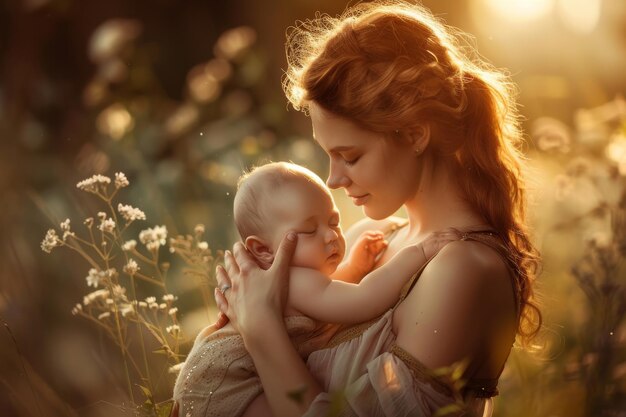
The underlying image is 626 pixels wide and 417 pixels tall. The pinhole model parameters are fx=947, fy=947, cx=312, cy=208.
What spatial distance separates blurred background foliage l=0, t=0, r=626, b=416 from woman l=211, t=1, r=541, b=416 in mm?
251

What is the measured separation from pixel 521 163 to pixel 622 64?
3.64 feet

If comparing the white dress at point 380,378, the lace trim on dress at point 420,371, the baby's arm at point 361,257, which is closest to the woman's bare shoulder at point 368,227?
the baby's arm at point 361,257

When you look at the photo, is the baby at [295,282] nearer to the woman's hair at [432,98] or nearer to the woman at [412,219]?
the woman at [412,219]

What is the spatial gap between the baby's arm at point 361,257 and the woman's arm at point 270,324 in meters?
0.23

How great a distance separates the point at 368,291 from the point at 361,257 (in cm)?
35

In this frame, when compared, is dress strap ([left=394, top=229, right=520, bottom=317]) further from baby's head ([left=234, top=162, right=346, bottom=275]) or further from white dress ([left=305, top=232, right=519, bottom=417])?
baby's head ([left=234, top=162, right=346, bottom=275])

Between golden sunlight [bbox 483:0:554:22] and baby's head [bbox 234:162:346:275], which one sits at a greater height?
golden sunlight [bbox 483:0:554:22]

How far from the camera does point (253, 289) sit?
8.52 feet

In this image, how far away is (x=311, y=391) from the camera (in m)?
2.45

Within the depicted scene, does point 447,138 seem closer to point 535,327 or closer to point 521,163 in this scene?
point 521,163

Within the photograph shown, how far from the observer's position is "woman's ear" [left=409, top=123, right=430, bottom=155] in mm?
2625

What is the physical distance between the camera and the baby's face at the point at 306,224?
2.64m

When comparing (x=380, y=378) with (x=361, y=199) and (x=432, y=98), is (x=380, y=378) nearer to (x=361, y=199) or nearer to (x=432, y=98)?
(x=361, y=199)

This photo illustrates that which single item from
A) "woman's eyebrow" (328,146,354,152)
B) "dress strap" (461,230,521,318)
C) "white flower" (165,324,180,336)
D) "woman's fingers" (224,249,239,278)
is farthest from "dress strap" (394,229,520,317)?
"white flower" (165,324,180,336)
